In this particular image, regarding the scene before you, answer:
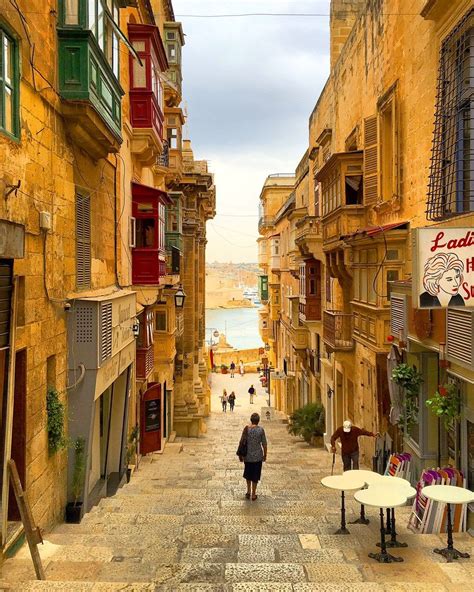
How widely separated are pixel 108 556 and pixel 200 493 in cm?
426

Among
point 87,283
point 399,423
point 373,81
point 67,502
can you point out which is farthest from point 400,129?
point 67,502

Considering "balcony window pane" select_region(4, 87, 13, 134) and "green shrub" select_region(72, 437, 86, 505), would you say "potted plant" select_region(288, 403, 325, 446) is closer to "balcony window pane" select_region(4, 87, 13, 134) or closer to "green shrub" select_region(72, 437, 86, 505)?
"green shrub" select_region(72, 437, 86, 505)

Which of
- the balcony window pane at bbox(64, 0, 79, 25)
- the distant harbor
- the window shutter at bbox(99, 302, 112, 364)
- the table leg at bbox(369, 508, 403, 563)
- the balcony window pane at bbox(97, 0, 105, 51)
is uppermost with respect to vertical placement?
the balcony window pane at bbox(97, 0, 105, 51)

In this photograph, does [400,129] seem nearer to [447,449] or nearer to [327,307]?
[447,449]

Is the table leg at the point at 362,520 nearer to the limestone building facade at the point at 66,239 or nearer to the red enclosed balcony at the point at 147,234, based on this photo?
the limestone building facade at the point at 66,239

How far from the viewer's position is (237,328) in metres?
147

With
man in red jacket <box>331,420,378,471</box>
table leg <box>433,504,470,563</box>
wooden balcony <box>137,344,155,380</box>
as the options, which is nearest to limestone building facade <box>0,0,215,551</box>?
wooden balcony <box>137,344,155,380</box>

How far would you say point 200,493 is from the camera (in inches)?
415

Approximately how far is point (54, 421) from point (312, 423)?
13982 millimetres

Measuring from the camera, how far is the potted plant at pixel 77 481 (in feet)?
26.9

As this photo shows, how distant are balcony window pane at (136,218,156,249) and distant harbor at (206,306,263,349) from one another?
6425cm

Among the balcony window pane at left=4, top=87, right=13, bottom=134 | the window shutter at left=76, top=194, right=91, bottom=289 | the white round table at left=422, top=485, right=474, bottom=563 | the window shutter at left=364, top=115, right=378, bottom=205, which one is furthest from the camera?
the window shutter at left=364, top=115, right=378, bottom=205

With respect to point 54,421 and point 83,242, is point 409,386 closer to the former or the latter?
point 54,421

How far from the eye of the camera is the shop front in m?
8.38
